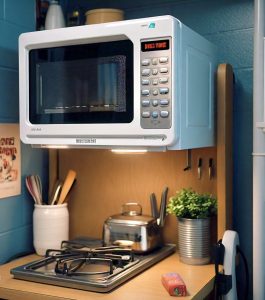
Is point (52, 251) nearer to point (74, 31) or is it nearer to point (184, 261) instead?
point (184, 261)

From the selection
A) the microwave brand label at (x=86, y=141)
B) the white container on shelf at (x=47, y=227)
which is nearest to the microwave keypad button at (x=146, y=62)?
the microwave brand label at (x=86, y=141)

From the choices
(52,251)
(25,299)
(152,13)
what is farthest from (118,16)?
(25,299)

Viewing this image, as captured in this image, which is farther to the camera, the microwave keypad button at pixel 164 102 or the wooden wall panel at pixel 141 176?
the wooden wall panel at pixel 141 176

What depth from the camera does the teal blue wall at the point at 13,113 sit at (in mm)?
1769

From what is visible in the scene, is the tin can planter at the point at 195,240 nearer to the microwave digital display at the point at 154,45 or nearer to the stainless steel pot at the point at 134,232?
the stainless steel pot at the point at 134,232

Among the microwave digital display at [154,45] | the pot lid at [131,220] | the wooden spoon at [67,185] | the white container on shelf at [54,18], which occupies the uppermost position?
the white container on shelf at [54,18]

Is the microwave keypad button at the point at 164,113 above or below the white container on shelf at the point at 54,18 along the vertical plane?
below

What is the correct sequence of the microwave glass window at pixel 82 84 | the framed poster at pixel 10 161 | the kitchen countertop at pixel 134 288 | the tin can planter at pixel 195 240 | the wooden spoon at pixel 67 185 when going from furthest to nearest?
the wooden spoon at pixel 67 185, the framed poster at pixel 10 161, the tin can planter at pixel 195 240, the microwave glass window at pixel 82 84, the kitchen countertop at pixel 134 288

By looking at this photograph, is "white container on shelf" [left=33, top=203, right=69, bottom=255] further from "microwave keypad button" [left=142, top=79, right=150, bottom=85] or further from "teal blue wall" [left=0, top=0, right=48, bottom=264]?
"microwave keypad button" [left=142, top=79, right=150, bottom=85]

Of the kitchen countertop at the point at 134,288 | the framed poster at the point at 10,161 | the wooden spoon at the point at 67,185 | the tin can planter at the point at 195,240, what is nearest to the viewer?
the kitchen countertop at the point at 134,288

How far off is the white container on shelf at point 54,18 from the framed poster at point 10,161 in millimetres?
409

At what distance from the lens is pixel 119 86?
1.48m

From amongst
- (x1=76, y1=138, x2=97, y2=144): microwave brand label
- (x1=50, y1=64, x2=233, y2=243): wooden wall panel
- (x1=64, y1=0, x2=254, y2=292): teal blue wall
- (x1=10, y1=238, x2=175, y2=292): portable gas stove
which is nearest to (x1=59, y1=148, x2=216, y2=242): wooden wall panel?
(x1=50, y1=64, x2=233, y2=243): wooden wall panel

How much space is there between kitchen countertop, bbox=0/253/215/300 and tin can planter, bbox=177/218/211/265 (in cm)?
3
